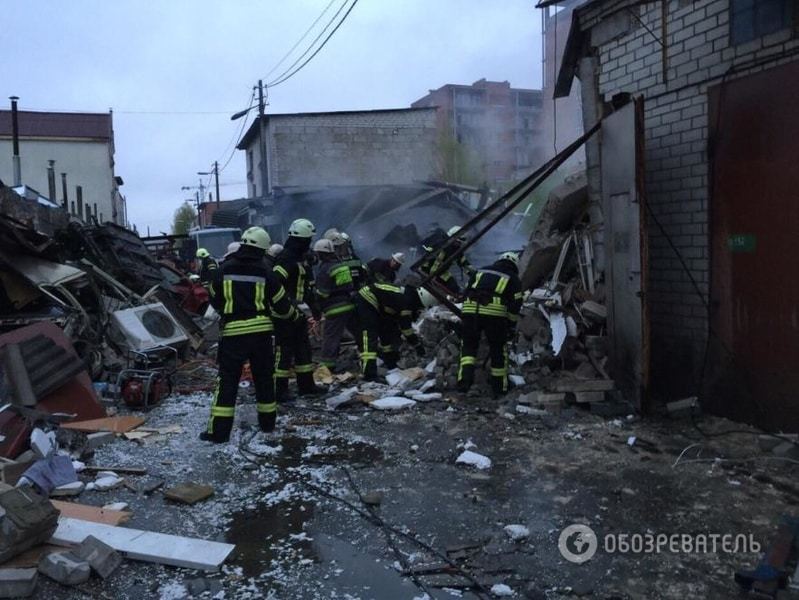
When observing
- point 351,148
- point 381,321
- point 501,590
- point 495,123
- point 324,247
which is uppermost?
point 495,123

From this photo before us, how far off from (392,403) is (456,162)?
2584 cm

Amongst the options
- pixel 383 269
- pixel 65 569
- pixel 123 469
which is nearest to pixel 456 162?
pixel 383 269

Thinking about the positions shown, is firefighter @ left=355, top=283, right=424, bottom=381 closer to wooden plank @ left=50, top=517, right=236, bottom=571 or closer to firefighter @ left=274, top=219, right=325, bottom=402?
firefighter @ left=274, top=219, right=325, bottom=402

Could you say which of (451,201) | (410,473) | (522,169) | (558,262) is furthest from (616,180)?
(522,169)

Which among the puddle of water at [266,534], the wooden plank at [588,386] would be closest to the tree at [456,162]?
the wooden plank at [588,386]

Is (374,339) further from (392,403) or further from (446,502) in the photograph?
(446,502)

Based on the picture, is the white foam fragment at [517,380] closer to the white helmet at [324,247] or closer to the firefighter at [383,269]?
the firefighter at [383,269]

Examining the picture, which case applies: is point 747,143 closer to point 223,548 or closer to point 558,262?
point 558,262

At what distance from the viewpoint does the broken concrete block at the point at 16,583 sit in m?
3.22

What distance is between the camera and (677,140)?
249 inches

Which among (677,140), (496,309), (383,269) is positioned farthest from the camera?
(383,269)

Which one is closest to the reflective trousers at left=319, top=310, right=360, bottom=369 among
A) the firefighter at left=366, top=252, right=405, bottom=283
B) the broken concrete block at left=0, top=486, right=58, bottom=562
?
the firefighter at left=366, top=252, right=405, bottom=283

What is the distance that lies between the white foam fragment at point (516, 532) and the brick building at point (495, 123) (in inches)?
896

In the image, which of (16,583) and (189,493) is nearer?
(16,583)
